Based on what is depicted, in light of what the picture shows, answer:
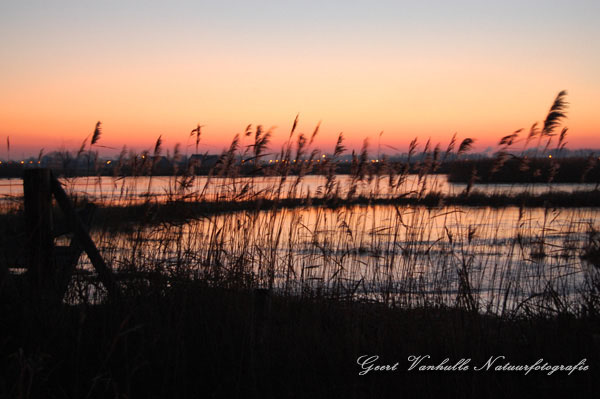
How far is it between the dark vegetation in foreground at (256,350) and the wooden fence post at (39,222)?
2.03 feet

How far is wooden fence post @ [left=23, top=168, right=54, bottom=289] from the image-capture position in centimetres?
515

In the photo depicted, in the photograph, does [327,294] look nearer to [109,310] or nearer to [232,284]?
[232,284]

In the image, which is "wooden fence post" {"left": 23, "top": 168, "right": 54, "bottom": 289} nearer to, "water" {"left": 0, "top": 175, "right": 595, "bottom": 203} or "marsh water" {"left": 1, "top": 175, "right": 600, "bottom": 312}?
"marsh water" {"left": 1, "top": 175, "right": 600, "bottom": 312}

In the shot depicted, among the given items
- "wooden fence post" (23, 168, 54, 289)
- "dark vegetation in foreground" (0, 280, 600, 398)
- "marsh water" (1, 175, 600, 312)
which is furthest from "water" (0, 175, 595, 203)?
"dark vegetation in foreground" (0, 280, 600, 398)

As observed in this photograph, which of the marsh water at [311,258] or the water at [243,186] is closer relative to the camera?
the marsh water at [311,258]

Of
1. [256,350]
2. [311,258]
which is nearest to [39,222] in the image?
[256,350]

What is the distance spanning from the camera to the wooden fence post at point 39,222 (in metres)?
5.15

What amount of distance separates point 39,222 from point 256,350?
2680 millimetres

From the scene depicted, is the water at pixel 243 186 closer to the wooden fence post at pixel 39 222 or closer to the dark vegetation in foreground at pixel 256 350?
the wooden fence post at pixel 39 222

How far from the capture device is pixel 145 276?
5.25m

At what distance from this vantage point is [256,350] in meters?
3.94

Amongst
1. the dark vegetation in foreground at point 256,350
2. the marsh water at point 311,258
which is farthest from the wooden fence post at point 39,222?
the marsh water at point 311,258

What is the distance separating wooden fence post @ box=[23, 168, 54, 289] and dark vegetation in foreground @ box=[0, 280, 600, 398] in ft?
2.03

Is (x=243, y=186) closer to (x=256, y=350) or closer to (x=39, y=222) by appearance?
(x=39, y=222)
